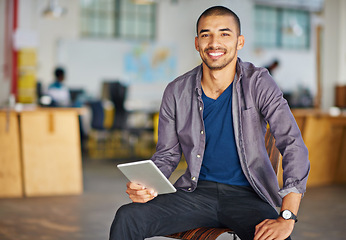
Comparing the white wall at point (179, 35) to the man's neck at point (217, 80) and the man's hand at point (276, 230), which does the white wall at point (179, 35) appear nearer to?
the man's neck at point (217, 80)

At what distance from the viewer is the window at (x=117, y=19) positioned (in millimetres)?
11859

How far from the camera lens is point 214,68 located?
6.37 ft

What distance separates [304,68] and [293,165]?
13688mm

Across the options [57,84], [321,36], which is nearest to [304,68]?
[321,36]

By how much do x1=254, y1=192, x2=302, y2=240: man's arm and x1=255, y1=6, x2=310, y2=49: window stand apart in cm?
1261

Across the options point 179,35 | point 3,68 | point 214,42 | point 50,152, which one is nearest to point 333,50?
point 179,35

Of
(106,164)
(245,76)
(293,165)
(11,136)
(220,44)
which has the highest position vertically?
(220,44)

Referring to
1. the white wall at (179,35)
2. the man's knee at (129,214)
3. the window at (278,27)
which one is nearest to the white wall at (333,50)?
the white wall at (179,35)

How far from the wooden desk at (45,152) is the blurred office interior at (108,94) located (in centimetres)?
1

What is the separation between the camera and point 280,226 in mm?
1615

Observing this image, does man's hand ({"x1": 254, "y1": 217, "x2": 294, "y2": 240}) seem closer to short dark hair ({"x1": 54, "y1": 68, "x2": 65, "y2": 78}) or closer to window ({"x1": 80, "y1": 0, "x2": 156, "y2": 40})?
short dark hair ({"x1": 54, "y1": 68, "x2": 65, "y2": 78})

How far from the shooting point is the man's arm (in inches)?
63.2

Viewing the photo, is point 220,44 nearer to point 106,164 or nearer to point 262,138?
point 262,138

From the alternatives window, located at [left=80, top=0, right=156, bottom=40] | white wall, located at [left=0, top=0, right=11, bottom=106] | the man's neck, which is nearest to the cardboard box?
white wall, located at [left=0, top=0, right=11, bottom=106]
